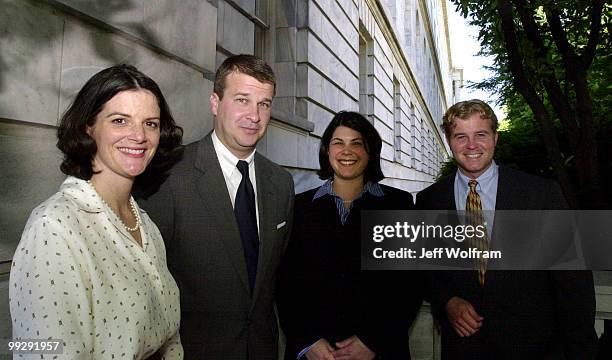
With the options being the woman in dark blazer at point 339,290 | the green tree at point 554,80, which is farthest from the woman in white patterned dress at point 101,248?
the green tree at point 554,80

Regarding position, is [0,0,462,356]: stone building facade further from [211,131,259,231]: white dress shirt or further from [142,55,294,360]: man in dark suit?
[211,131,259,231]: white dress shirt

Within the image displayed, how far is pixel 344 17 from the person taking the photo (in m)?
8.98

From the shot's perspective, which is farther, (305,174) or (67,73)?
(305,174)

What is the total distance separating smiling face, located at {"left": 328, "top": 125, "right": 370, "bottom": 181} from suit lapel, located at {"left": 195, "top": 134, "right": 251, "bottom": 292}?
3.01 feet

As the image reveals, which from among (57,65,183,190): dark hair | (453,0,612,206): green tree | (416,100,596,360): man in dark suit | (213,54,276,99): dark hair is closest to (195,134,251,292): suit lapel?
(213,54,276,99): dark hair

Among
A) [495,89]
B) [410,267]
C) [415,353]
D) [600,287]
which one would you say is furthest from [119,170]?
[495,89]

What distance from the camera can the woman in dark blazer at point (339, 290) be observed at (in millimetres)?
2447

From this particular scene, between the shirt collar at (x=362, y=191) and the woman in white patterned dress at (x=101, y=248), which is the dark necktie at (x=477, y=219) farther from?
the woman in white patterned dress at (x=101, y=248)

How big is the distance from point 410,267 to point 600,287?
1.21 metres

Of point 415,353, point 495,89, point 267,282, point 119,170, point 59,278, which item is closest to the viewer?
point 59,278

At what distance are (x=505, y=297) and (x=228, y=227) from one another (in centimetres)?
158

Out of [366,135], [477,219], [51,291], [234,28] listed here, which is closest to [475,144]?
[477,219]

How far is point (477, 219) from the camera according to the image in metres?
2.36

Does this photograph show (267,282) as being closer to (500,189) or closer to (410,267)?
(410,267)
